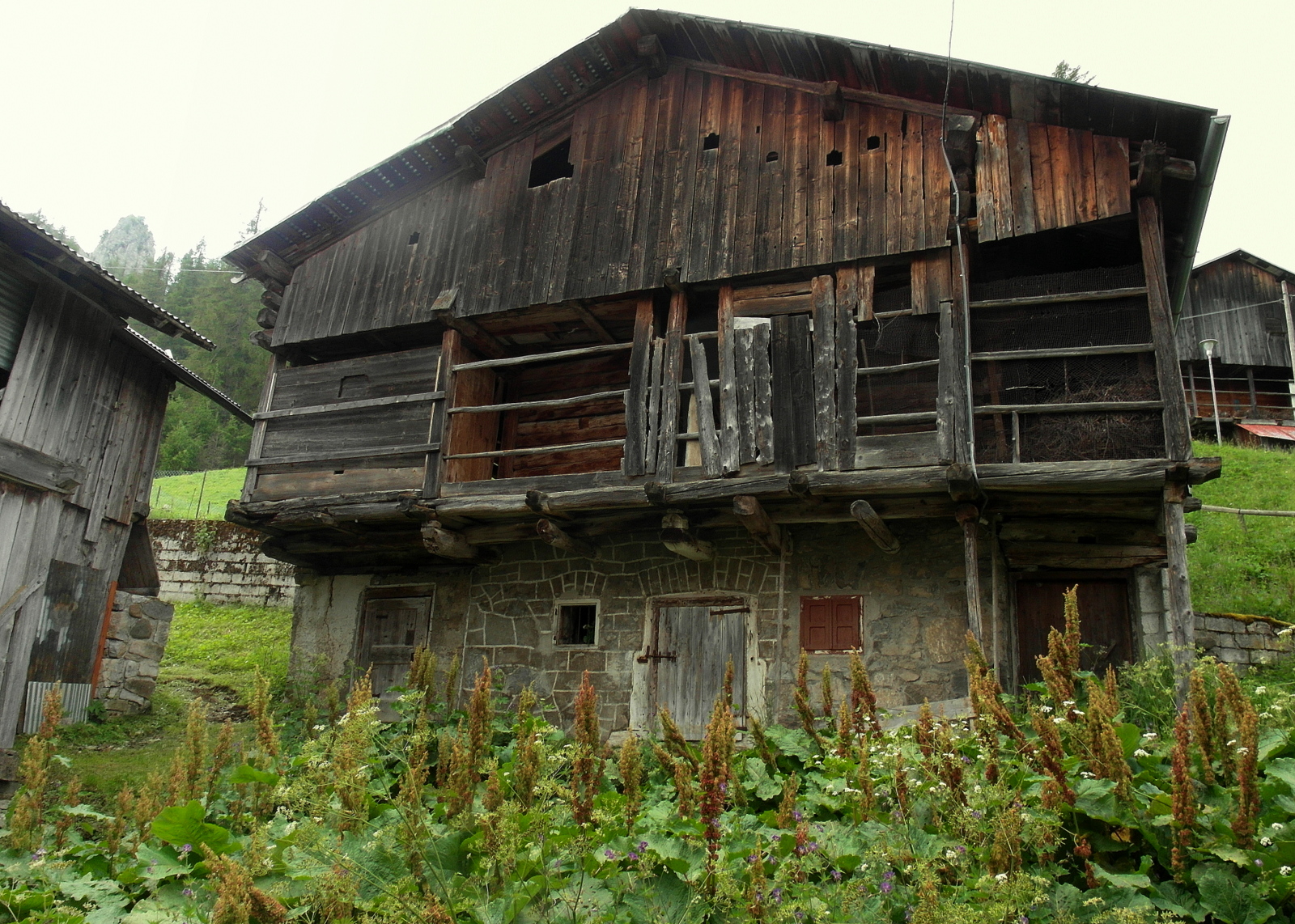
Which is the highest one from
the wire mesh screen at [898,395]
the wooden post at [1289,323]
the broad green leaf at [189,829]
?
the wooden post at [1289,323]

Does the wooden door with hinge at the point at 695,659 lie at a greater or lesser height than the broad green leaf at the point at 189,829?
greater

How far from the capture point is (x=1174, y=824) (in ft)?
11.4

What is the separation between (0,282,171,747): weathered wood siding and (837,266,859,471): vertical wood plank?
7.94m

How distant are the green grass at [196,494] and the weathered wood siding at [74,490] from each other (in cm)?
1232

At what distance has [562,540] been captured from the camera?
351 inches

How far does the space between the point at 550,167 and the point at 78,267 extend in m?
5.02

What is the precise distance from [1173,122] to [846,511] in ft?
13.4

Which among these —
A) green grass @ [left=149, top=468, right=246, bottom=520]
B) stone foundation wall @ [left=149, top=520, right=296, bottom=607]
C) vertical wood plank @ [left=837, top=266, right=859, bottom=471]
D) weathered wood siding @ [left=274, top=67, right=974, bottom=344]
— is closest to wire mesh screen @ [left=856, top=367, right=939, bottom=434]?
vertical wood plank @ [left=837, top=266, right=859, bottom=471]

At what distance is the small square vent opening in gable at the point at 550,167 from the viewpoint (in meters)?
10.8

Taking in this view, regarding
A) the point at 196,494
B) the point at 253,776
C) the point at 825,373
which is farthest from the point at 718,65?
the point at 196,494

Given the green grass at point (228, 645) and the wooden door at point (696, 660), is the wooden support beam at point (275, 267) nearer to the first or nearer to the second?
the green grass at point (228, 645)

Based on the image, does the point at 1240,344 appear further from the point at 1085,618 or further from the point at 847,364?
the point at 847,364

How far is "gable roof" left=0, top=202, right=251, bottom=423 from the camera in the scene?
8.84 meters

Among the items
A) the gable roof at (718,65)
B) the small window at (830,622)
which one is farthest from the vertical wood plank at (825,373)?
the gable roof at (718,65)
